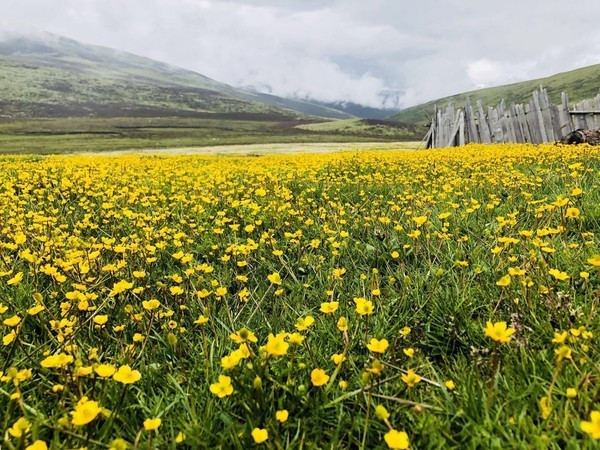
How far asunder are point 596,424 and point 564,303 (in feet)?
4.74

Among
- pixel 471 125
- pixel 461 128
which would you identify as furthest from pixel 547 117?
pixel 461 128

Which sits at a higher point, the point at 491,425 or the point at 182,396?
the point at 182,396

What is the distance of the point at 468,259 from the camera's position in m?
3.67

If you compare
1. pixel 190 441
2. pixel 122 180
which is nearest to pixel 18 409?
pixel 190 441

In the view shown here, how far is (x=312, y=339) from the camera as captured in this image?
8.82 ft

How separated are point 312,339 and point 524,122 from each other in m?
18.3

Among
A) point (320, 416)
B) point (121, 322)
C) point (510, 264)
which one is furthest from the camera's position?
point (510, 264)

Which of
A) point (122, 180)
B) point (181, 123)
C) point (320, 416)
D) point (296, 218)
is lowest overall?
point (320, 416)

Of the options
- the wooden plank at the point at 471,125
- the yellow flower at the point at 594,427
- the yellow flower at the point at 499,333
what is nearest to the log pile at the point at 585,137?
the wooden plank at the point at 471,125

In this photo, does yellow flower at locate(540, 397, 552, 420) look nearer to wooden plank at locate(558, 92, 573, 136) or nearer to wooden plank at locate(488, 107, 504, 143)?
wooden plank at locate(558, 92, 573, 136)

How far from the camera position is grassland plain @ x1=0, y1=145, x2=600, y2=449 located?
68.9 inches

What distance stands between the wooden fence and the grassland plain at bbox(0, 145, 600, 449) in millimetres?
12446

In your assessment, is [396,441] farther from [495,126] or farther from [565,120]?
[495,126]

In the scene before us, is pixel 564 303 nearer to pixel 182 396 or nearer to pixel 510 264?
pixel 510 264
